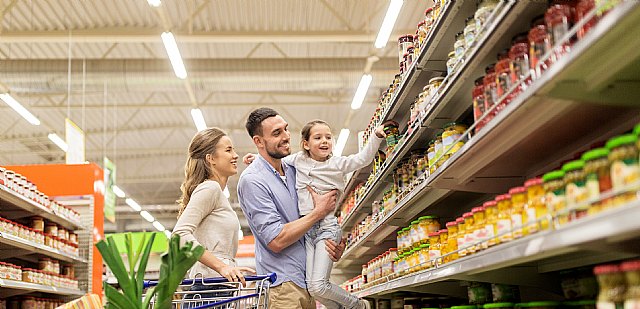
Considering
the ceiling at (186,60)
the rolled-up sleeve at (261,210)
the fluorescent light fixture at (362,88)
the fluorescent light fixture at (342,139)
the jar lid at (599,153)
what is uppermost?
the ceiling at (186,60)

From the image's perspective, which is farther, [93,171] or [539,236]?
[93,171]

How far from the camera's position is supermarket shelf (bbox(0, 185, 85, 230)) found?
20.3ft

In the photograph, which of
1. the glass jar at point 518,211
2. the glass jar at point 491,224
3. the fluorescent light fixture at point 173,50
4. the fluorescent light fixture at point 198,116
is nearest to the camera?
the glass jar at point 518,211

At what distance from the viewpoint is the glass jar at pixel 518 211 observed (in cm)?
209

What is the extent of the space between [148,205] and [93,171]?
55.8 ft

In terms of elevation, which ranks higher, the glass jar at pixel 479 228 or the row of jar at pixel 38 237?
the row of jar at pixel 38 237

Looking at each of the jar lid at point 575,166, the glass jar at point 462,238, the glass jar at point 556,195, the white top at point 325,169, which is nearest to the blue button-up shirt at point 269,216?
the white top at point 325,169

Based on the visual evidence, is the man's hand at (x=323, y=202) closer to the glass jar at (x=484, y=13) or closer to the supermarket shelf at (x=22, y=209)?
the glass jar at (x=484, y=13)

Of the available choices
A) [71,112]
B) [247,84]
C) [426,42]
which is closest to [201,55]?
[247,84]

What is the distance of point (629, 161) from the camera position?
1.56 metres

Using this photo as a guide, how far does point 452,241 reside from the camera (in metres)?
2.83

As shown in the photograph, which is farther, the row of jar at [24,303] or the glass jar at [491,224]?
the row of jar at [24,303]

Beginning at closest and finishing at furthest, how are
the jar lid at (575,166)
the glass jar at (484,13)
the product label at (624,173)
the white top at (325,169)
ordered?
1. the product label at (624,173)
2. the jar lid at (575,166)
3. the glass jar at (484,13)
4. the white top at (325,169)

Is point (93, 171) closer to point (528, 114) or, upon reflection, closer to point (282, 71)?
point (282, 71)
